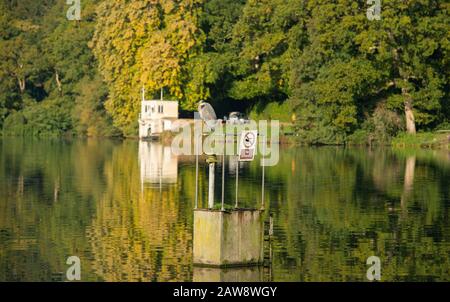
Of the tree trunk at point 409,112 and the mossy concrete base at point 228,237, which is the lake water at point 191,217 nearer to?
the mossy concrete base at point 228,237

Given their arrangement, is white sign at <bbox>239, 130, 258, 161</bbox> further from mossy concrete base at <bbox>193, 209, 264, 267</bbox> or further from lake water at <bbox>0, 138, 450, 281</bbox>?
lake water at <bbox>0, 138, 450, 281</bbox>

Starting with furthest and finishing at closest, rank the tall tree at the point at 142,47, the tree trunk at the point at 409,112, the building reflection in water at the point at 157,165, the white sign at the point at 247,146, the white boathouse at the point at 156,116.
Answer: the tall tree at the point at 142,47 < the white boathouse at the point at 156,116 < the tree trunk at the point at 409,112 < the building reflection in water at the point at 157,165 < the white sign at the point at 247,146

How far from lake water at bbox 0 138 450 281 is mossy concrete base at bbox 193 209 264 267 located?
26cm

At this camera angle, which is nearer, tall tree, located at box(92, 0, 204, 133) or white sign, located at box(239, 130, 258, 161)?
white sign, located at box(239, 130, 258, 161)

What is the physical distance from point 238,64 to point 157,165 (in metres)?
27.7

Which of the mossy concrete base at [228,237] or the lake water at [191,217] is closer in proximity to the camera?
the mossy concrete base at [228,237]

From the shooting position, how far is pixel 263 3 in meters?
70.6

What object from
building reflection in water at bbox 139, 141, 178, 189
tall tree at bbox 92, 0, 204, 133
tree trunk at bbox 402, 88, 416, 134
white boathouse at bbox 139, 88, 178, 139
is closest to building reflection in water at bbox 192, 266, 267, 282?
building reflection in water at bbox 139, 141, 178, 189

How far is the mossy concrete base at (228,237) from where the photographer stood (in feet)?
63.2

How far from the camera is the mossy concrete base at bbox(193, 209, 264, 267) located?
1925 cm

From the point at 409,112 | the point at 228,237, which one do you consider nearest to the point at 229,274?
the point at 228,237

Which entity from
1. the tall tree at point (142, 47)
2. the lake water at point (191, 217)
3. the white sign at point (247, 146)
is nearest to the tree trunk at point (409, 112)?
the lake water at point (191, 217)

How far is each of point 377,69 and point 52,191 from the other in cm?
3124

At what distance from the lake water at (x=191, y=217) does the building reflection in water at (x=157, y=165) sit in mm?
47
